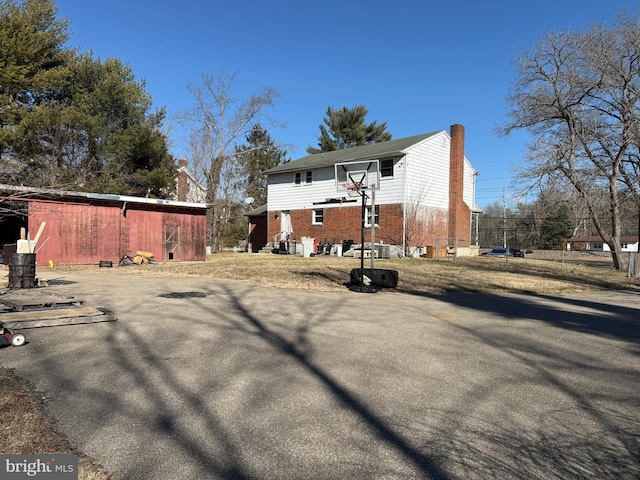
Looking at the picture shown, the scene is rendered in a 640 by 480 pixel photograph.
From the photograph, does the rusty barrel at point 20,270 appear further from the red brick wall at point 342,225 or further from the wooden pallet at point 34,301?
the red brick wall at point 342,225

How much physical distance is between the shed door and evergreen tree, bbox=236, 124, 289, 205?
26.3 m

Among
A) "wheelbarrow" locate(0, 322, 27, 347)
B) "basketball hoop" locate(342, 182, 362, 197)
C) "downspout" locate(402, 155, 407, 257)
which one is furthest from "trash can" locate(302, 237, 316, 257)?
"wheelbarrow" locate(0, 322, 27, 347)

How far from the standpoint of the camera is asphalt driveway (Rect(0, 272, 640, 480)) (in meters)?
2.71

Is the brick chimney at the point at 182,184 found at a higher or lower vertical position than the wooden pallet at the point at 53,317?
higher

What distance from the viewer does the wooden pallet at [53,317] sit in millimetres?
6059

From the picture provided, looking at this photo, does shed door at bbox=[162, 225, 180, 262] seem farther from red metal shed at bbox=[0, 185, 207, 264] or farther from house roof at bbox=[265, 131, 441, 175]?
house roof at bbox=[265, 131, 441, 175]

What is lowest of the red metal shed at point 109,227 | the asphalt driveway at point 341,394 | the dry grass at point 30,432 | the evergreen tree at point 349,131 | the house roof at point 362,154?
the asphalt driveway at point 341,394

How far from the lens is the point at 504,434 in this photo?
3094 mm

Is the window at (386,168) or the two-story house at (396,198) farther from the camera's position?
the window at (386,168)

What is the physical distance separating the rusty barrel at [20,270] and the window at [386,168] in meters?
20.8

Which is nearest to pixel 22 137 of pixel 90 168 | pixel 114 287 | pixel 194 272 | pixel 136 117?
pixel 90 168

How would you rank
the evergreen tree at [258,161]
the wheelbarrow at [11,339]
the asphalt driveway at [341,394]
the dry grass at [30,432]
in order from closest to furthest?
the dry grass at [30,432] < the asphalt driveway at [341,394] < the wheelbarrow at [11,339] < the evergreen tree at [258,161]

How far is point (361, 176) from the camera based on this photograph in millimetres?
13938

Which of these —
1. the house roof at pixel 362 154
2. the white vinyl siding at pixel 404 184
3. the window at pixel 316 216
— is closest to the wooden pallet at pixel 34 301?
the white vinyl siding at pixel 404 184
